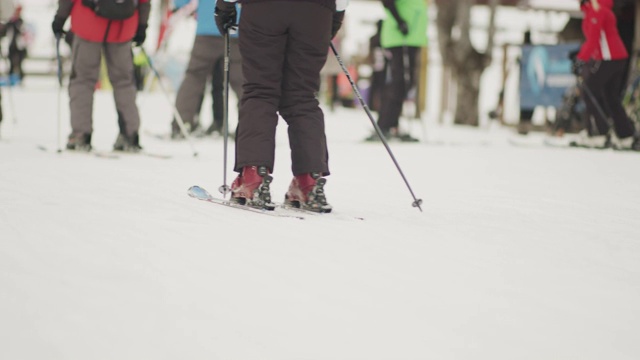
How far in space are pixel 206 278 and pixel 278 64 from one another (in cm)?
162

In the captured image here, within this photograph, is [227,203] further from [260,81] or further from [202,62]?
[202,62]

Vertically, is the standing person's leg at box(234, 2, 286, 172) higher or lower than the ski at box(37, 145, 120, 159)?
higher

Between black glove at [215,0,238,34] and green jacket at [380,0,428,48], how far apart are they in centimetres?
450

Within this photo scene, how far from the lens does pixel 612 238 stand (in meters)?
3.33

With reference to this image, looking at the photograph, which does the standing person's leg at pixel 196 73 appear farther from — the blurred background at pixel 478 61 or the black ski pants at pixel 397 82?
the black ski pants at pixel 397 82

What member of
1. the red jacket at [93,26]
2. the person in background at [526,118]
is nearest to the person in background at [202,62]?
the red jacket at [93,26]

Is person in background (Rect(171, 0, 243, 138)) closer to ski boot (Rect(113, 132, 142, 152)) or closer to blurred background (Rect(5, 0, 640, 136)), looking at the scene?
blurred background (Rect(5, 0, 640, 136))

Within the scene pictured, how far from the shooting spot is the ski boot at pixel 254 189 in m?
3.73

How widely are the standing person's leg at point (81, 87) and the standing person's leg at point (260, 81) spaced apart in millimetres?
2570

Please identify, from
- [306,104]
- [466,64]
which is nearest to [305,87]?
[306,104]

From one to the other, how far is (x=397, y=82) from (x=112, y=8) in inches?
129

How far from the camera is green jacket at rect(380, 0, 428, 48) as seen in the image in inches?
330

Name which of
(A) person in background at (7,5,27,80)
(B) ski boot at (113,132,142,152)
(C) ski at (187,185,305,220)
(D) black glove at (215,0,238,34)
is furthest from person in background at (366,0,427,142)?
(A) person in background at (7,5,27,80)

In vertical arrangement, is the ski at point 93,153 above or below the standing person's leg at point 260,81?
below
